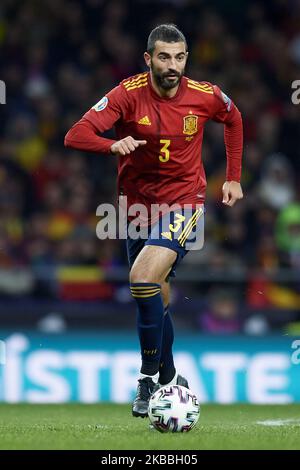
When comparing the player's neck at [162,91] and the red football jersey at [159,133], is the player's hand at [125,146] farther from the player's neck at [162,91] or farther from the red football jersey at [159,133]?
the player's neck at [162,91]

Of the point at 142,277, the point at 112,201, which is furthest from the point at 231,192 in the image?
the point at 112,201

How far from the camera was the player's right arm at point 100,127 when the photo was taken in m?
6.64

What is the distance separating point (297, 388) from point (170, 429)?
3.93m

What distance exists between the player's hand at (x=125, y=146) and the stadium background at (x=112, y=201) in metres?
3.97

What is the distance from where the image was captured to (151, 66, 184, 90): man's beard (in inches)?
271

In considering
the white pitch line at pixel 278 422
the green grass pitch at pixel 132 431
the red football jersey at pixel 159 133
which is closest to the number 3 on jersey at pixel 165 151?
the red football jersey at pixel 159 133

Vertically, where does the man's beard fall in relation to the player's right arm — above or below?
above

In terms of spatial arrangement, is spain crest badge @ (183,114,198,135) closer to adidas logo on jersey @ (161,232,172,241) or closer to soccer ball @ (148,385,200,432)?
adidas logo on jersey @ (161,232,172,241)

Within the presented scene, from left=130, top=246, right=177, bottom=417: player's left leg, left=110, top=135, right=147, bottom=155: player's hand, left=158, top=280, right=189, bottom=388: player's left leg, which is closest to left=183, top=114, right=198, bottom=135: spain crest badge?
left=110, top=135, right=147, bottom=155: player's hand

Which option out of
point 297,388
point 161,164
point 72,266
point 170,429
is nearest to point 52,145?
point 72,266

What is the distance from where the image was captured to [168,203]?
7.06 metres

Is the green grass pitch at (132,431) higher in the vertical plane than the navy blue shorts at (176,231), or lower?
lower

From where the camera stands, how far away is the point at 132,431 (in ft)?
21.5

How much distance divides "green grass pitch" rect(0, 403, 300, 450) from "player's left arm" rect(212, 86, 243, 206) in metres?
1.46
